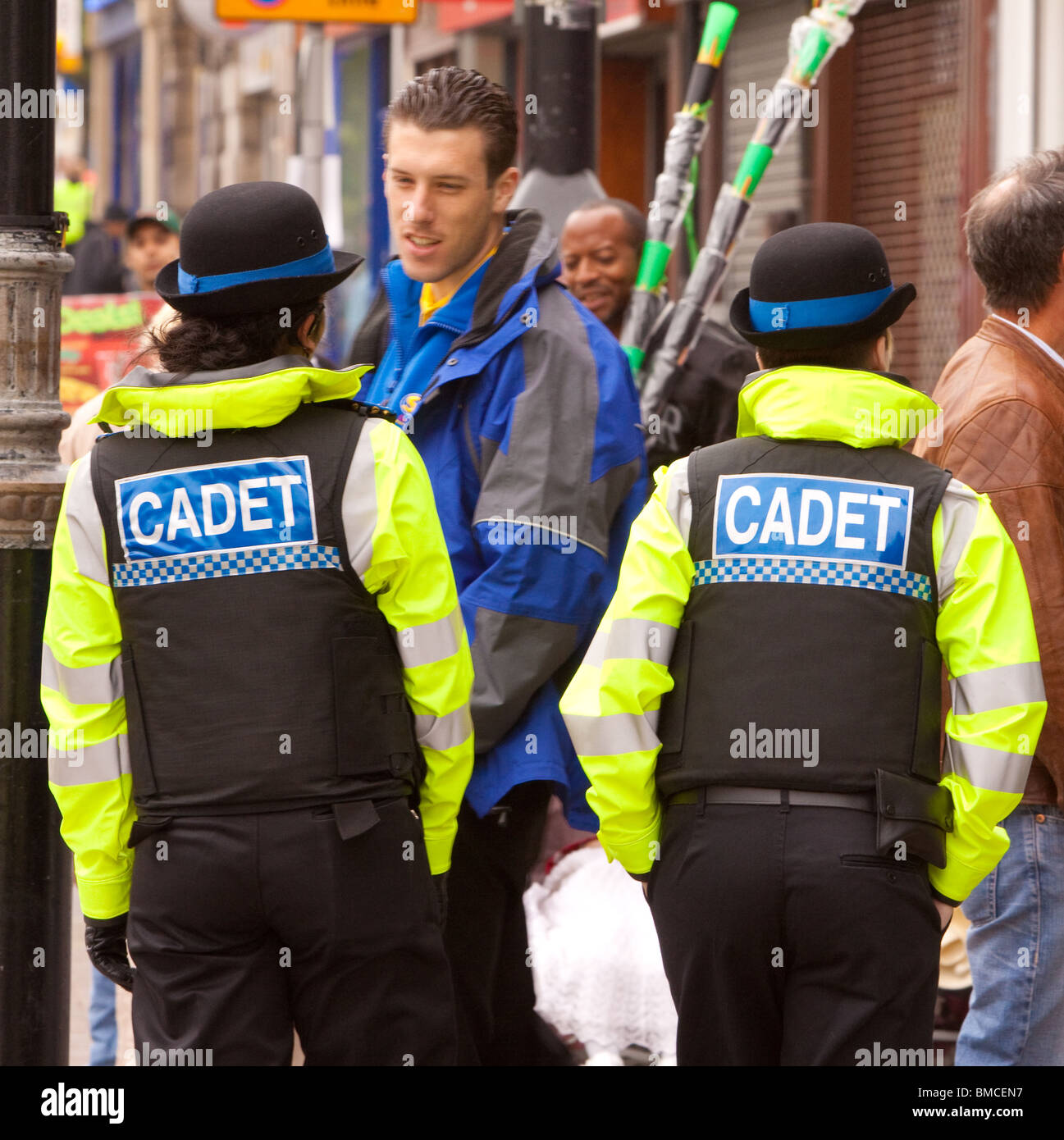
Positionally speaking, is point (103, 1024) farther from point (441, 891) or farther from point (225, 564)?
point (225, 564)

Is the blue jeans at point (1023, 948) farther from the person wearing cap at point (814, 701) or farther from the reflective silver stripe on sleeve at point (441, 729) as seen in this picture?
the reflective silver stripe on sleeve at point (441, 729)

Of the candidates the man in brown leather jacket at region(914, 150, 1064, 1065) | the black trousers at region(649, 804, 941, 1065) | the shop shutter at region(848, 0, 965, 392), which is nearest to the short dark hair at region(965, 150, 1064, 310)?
the man in brown leather jacket at region(914, 150, 1064, 1065)

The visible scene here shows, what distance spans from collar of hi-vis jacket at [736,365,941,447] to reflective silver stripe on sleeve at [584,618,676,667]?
374 millimetres

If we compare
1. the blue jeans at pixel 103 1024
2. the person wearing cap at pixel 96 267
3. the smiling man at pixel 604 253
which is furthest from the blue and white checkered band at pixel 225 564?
the person wearing cap at pixel 96 267

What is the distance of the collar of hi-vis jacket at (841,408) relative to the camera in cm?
281

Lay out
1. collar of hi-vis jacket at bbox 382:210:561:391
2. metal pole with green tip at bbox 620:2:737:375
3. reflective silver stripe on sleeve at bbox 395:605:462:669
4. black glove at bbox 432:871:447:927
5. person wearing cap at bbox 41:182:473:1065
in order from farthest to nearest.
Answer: metal pole with green tip at bbox 620:2:737:375, collar of hi-vis jacket at bbox 382:210:561:391, black glove at bbox 432:871:447:927, reflective silver stripe on sleeve at bbox 395:605:462:669, person wearing cap at bbox 41:182:473:1065

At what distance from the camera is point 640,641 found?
283 centimetres

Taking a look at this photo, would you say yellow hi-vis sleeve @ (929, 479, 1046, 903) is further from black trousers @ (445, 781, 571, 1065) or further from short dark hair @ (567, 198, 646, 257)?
short dark hair @ (567, 198, 646, 257)

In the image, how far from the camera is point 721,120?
10.5 meters

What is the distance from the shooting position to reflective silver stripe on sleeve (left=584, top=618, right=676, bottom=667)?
2.83m
